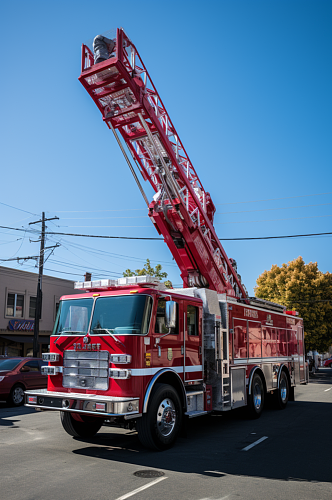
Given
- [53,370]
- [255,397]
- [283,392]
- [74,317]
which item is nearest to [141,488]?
[53,370]

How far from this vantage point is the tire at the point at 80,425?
26.9 feet

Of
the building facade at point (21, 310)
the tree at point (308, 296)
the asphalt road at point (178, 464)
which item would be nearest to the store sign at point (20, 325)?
the building facade at point (21, 310)

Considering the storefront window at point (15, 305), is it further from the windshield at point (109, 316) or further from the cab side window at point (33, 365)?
the windshield at point (109, 316)

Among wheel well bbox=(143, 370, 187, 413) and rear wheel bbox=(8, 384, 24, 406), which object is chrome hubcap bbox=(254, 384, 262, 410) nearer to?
wheel well bbox=(143, 370, 187, 413)

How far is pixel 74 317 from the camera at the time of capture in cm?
812

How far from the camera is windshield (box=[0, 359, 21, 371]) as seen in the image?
14313 millimetres

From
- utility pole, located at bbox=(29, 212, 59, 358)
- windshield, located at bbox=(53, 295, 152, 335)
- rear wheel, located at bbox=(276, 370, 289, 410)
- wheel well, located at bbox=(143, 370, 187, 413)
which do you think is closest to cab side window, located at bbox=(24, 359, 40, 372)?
utility pole, located at bbox=(29, 212, 59, 358)

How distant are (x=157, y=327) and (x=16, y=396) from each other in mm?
8708

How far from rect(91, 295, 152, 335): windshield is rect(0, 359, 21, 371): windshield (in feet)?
26.4

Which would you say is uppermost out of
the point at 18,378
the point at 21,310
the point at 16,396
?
the point at 21,310

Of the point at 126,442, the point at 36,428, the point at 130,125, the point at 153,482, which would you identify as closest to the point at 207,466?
the point at 153,482

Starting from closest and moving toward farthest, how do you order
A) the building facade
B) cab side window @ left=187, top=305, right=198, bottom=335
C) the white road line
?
the white road line
cab side window @ left=187, top=305, right=198, bottom=335
the building facade

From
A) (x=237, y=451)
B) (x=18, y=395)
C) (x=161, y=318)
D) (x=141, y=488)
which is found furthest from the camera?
(x=18, y=395)

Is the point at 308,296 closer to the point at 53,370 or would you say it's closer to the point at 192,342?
the point at 192,342
